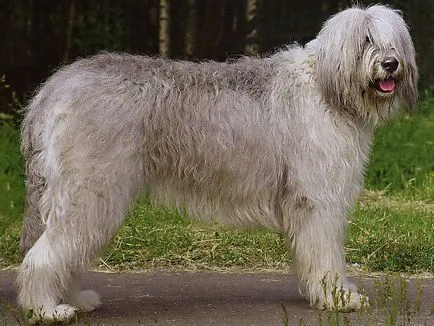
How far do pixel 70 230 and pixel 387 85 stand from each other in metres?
2.20

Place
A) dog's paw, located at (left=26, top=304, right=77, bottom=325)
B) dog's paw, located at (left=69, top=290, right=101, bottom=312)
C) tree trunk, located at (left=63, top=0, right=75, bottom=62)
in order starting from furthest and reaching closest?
tree trunk, located at (left=63, top=0, right=75, bottom=62) < dog's paw, located at (left=69, top=290, right=101, bottom=312) < dog's paw, located at (left=26, top=304, right=77, bottom=325)

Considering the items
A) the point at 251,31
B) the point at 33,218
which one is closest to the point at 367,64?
the point at 33,218

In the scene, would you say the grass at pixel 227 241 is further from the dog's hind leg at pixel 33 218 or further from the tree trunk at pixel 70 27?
the tree trunk at pixel 70 27

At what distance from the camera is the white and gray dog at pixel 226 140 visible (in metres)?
6.89

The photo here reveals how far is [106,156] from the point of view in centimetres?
689

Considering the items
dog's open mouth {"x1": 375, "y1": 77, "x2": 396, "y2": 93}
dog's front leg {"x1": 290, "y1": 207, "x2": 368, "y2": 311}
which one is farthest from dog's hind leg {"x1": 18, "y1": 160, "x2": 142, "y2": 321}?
dog's open mouth {"x1": 375, "y1": 77, "x2": 396, "y2": 93}

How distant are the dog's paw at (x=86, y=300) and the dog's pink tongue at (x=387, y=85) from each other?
233cm

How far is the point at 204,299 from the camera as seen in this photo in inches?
308

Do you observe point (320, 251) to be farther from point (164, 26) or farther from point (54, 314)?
point (164, 26)

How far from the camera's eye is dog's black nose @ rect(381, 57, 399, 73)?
710cm

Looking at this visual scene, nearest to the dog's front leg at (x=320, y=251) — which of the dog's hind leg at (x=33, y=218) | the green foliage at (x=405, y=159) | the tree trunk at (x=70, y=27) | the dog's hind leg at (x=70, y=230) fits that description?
the dog's hind leg at (x=70, y=230)

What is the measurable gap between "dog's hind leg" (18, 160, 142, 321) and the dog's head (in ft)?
4.62

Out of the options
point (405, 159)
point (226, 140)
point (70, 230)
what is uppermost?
point (226, 140)

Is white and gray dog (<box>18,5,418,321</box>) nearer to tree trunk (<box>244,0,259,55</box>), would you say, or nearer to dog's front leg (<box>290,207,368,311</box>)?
dog's front leg (<box>290,207,368,311</box>)
